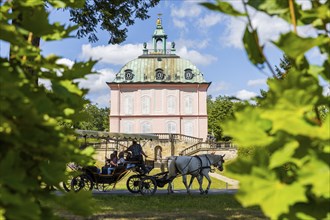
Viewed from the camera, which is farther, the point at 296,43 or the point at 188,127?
the point at 188,127

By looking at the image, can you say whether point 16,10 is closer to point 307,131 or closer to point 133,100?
point 307,131

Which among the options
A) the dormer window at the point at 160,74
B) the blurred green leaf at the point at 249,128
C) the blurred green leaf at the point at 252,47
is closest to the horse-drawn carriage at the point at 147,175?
the blurred green leaf at the point at 252,47

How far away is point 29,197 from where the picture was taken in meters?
1.50

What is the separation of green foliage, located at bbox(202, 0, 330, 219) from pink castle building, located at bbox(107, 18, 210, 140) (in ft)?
164

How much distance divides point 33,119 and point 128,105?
50.6m

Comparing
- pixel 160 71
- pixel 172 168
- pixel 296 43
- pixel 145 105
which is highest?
pixel 160 71

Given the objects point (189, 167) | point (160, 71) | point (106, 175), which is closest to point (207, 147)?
point (160, 71)

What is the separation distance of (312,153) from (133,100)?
51075mm

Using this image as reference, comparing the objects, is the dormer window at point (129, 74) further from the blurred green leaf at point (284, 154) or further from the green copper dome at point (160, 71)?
the blurred green leaf at point (284, 154)

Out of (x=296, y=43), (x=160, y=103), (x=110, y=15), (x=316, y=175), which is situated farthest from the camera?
(x=160, y=103)

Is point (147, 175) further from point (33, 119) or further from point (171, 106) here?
point (171, 106)

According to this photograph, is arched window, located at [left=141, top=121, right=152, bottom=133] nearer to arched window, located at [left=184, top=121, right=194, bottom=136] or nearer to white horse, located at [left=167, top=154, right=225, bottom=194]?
arched window, located at [left=184, top=121, right=194, bottom=136]

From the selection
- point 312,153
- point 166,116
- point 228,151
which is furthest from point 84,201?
point 166,116

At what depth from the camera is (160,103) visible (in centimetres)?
5175
